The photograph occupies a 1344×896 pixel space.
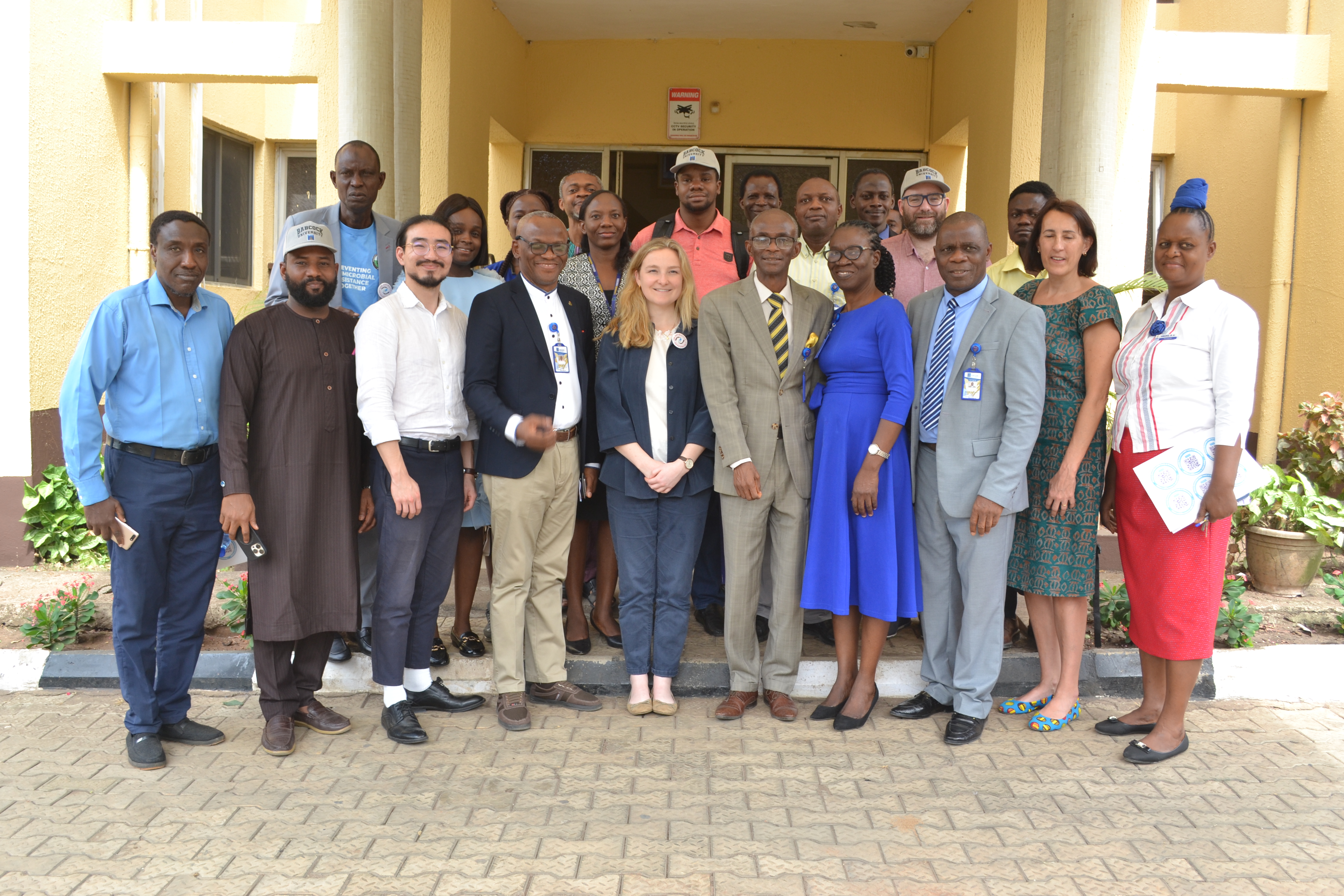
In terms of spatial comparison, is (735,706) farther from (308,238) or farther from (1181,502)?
(308,238)

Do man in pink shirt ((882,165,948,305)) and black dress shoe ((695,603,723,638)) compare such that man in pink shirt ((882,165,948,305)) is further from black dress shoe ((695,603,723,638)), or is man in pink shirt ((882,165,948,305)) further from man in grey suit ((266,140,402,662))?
man in grey suit ((266,140,402,662))

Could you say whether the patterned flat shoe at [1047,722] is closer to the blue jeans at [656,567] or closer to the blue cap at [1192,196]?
the blue jeans at [656,567]

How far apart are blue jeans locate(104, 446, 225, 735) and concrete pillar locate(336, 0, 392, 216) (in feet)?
9.07

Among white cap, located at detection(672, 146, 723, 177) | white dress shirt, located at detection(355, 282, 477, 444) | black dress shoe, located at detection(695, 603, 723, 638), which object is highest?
white cap, located at detection(672, 146, 723, 177)

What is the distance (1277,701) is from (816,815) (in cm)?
264

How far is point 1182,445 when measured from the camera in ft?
12.7

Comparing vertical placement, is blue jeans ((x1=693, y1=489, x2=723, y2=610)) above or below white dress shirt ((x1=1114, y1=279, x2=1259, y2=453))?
below

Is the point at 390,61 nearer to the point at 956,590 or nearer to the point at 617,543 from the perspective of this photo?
the point at 617,543

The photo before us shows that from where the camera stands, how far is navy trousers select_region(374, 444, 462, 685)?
404 cm


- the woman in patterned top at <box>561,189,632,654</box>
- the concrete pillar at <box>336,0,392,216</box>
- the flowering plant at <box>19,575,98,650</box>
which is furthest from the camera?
the concrete pillar at <box>336,0,392,216</box>

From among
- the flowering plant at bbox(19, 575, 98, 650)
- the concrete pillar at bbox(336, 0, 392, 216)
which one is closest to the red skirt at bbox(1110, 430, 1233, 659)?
the concrete pillar at bbox(336, 0, 392, 216)

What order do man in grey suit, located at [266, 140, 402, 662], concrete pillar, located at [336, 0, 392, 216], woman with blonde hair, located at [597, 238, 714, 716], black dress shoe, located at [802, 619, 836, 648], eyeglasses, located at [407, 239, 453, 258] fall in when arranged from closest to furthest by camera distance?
eyeglasses, located at [407, 239, 453, 258], woman with blonde hair, located at [597, 238, 714, 716], man in grey suit, located at [266, 140, 402, 662], black dress shoe, located at [802, 619, 836, 648], concrete pillar, located at [336, 0, 392, 216]

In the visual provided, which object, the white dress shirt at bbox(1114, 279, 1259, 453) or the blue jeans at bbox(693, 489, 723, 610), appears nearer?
the white dress shirt at bbox(1114, 279, 1259, 453)

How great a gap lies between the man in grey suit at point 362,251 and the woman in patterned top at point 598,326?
86 cm
